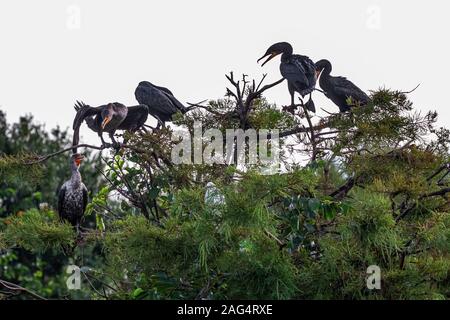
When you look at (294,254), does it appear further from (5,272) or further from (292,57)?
Result: (5,272)

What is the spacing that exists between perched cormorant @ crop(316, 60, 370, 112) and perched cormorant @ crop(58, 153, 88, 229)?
2731 mm

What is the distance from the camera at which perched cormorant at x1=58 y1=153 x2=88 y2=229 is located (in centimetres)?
1000

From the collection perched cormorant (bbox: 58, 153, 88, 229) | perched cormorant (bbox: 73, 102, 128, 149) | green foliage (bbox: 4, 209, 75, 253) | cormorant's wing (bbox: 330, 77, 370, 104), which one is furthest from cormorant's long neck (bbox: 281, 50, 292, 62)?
green foliage (bbox: 4, 209, 75, 253)

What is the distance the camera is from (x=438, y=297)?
6125 millimetres

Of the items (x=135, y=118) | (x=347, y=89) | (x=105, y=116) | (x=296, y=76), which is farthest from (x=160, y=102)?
(x=347, y=89)

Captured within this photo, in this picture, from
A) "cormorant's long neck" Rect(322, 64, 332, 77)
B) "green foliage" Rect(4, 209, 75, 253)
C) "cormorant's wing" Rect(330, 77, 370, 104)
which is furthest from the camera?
"cormorant's long neck" Rect(322, 64, 332, 77)

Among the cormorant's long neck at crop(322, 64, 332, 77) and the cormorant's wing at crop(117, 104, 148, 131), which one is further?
the cormorant's long neck at crop(322, 64, 332, 77)

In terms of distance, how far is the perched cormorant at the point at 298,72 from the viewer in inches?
390

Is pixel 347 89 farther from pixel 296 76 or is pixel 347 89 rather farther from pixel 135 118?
pixel 135 118

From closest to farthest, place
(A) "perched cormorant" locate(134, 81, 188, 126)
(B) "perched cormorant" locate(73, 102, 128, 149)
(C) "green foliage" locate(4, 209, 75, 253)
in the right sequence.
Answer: (C) "green foliage" locate(4, 209, 75, 253), (B) "perched cormorant" locate(73, 102, 128, 149), (A) "perched cormorant" locate(134, 81, 188, 126)

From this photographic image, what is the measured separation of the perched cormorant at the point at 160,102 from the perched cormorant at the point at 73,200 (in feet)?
3.56

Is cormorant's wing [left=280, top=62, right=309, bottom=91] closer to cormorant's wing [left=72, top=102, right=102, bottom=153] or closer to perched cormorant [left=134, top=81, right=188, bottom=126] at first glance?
perched cormorant [left=134, top=81, right=188, bottom=126]
